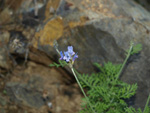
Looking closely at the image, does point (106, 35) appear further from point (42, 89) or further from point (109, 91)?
point (42, 89)

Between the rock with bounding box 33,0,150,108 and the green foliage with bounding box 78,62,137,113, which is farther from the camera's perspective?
the rock with bounding box 33,0,150,108

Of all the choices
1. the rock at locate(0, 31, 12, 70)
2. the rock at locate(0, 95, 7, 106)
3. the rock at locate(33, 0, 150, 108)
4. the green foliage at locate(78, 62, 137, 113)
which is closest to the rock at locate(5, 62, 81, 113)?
the rock at locate(0, 95, 7, 106)

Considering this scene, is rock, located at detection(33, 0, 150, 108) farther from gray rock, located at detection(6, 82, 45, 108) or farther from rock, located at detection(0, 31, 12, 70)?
rock, located at detection(0, 31, 12, 70)

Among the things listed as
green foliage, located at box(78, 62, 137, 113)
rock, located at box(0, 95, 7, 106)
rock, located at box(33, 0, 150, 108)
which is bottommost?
rock, located at box(0, 95, 7, 106)

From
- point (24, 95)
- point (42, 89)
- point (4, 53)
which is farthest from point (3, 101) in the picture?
point (4, 53)

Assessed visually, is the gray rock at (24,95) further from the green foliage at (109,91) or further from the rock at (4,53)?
the green foliage at (109,91)

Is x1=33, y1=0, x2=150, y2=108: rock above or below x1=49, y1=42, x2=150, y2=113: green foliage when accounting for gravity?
above

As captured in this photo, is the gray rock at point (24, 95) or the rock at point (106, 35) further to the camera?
the gray rock at point (24, 95)

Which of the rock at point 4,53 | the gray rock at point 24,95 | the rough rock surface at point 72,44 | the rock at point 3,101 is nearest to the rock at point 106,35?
the rough rock surface at point 72,44

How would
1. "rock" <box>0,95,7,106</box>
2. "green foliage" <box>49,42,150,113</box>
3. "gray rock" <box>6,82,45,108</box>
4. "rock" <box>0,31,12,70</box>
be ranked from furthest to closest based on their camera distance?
"rock" <box>0,31,12,70</box>, "gray rock" <box>6,82,45,108</box>, "rock" <box>0,95,7,106</box>, "green foliage" <box>49,42,150,113</box>

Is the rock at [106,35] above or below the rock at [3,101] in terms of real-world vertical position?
above

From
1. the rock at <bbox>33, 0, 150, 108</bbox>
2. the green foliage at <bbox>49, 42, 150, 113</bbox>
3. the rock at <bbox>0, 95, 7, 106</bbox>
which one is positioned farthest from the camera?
the rock at <bbox>0, 95, 7, 106</bbox>

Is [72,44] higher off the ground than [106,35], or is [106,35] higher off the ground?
[106,35]
